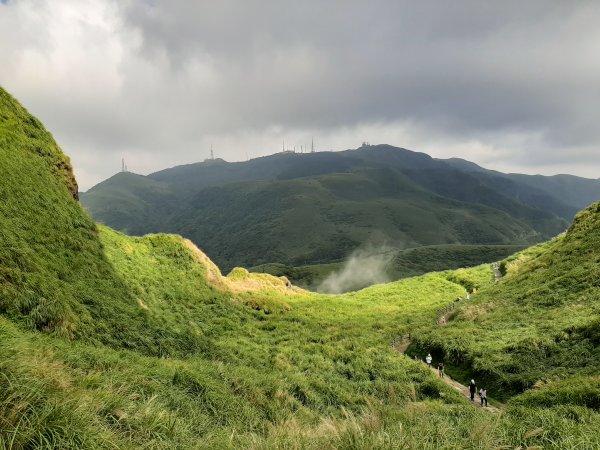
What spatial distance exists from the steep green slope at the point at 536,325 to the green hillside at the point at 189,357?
0.33m

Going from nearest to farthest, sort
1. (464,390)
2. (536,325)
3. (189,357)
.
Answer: (189,357)
(464,390)
(536,325)

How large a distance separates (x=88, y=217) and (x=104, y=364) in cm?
1828

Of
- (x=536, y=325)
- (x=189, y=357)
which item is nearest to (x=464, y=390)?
(x=536, y=325)

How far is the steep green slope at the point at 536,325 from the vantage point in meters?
21.8

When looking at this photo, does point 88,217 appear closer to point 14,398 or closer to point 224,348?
point 224,348

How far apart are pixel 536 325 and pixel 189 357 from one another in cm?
2648

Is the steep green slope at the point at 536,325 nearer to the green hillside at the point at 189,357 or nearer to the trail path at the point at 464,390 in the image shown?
the green hillside at the point at 189,357

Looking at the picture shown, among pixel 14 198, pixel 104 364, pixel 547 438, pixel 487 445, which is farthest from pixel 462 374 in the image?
pixel 14 198

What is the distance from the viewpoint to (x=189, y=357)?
19203mm

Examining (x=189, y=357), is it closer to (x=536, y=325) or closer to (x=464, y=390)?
(x=464, y=390)

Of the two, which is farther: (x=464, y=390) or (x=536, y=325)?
(x=536, y=325)

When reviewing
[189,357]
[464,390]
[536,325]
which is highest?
[189,357]

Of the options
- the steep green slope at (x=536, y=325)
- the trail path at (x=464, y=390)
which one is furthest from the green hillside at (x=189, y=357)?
the trail path at (x=464, y=390)

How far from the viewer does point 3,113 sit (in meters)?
25.9
